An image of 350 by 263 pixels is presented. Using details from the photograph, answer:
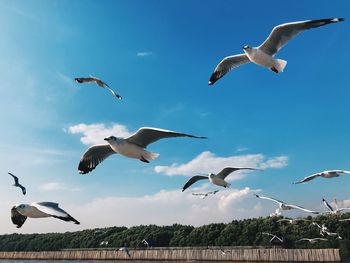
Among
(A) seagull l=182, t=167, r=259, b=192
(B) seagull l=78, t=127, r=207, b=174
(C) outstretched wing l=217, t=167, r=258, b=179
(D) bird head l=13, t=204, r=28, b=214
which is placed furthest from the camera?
(C) outstretched wing l=217, t=167, r=258, b=179

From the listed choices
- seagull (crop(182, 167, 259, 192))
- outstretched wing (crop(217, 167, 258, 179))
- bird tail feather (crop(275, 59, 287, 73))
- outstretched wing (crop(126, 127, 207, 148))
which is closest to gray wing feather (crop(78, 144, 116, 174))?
outstretched wing (crop(126, 127, 207, 148))

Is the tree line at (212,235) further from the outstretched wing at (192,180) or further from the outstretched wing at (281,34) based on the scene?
the outstretched wing at (281,34)

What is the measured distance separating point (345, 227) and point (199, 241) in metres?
24.0

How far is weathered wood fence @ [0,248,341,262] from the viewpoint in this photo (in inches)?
1959

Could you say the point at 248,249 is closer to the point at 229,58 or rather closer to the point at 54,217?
the point at 229,58

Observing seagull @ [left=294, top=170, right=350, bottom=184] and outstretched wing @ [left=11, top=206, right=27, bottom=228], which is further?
seagull @ [left=294, top=170, right=350, bottom=184]

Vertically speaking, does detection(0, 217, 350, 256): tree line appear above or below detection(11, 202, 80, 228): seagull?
above

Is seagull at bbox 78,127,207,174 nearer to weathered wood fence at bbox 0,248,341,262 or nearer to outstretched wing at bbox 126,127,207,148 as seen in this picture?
outstretched wing at bbox 126,127,207,148

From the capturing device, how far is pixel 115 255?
78438mm

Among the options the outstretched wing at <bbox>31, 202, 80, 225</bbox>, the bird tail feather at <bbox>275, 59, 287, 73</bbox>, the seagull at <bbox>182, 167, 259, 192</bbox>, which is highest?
the bird tail feather at <bbox>275, 59, 287, 73</bbox>

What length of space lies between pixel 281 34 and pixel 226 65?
12.0 feet

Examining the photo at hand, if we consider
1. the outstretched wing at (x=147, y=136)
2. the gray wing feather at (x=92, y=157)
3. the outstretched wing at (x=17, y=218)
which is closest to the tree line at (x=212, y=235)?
the gray wing feather at (x=92, y=157)

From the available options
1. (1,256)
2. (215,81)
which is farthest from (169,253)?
(1,256)

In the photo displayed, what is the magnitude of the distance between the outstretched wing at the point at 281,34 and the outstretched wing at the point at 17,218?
12288 millimetres
